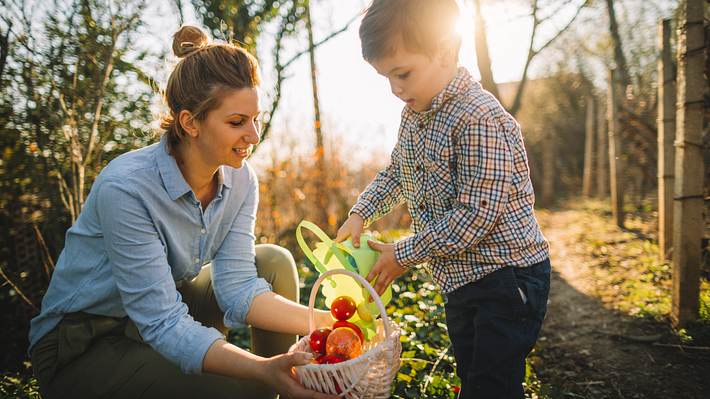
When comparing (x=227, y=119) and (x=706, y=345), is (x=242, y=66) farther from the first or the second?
(x=706, y=345)

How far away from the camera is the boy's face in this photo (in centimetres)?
163

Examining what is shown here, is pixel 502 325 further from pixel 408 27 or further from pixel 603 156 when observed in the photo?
pixel 603 156

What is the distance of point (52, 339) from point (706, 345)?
291 centimetres

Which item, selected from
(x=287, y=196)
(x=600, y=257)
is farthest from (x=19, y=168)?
(x=600, y=257)

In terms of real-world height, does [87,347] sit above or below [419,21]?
below

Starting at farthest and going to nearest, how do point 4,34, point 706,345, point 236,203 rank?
point 4,34, point 706,345, point 236,203

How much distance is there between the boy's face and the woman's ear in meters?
0.68

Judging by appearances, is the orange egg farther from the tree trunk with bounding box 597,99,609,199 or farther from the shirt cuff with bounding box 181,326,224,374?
the tree trunk with bounding box 597,99,609,199

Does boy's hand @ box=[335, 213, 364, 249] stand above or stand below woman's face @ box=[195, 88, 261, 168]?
below

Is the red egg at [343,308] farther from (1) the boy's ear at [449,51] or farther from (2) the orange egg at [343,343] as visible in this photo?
(1) the boy's ear at [449,51]

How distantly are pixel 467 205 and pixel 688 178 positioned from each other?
176 cm

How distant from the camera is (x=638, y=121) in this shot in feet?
18.5

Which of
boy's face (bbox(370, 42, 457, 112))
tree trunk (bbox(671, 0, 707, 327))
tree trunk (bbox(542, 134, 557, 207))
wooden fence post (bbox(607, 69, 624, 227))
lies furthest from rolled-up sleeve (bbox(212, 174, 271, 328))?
tree trunk (bbox(542, 134, 557, 207))

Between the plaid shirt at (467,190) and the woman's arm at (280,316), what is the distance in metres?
0.52
